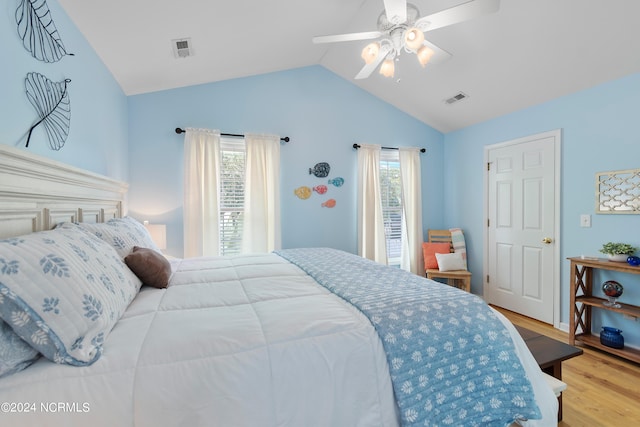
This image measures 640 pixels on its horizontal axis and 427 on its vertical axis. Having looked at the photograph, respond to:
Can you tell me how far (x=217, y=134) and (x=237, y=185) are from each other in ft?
2.02

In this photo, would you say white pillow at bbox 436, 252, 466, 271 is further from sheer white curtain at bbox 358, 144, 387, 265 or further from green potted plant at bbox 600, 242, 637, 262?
green potted plant at bbox 600, 242, 637, 262

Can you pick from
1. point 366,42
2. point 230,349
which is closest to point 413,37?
point 366,42

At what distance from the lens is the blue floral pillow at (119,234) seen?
1.65m

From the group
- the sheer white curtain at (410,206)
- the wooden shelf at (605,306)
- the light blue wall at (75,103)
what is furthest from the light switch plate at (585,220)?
the light blue wall at (75,103)

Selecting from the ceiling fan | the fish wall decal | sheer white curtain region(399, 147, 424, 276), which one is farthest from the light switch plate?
the fish wall decal

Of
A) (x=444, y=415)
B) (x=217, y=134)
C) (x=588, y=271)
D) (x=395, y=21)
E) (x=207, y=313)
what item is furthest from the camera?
(x=217, y=134)

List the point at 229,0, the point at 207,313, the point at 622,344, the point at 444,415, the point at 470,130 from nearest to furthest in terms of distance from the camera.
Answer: the point at 444,415
the point at 207,313
the point at 229,0
the point at 622,344
the point at 470,130

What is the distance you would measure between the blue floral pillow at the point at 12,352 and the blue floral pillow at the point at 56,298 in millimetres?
25

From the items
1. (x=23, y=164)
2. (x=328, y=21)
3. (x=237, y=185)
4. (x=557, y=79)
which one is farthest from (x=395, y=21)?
(x=237, y=185)

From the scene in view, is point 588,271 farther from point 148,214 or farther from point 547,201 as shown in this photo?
point 148,214

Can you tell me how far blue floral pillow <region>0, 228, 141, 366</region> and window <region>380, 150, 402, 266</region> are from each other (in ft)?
11.7

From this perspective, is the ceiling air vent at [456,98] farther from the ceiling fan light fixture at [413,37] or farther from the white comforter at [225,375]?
the white comforter at [225,375]

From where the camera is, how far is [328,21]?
286 centimetres

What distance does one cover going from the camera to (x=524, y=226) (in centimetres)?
342
